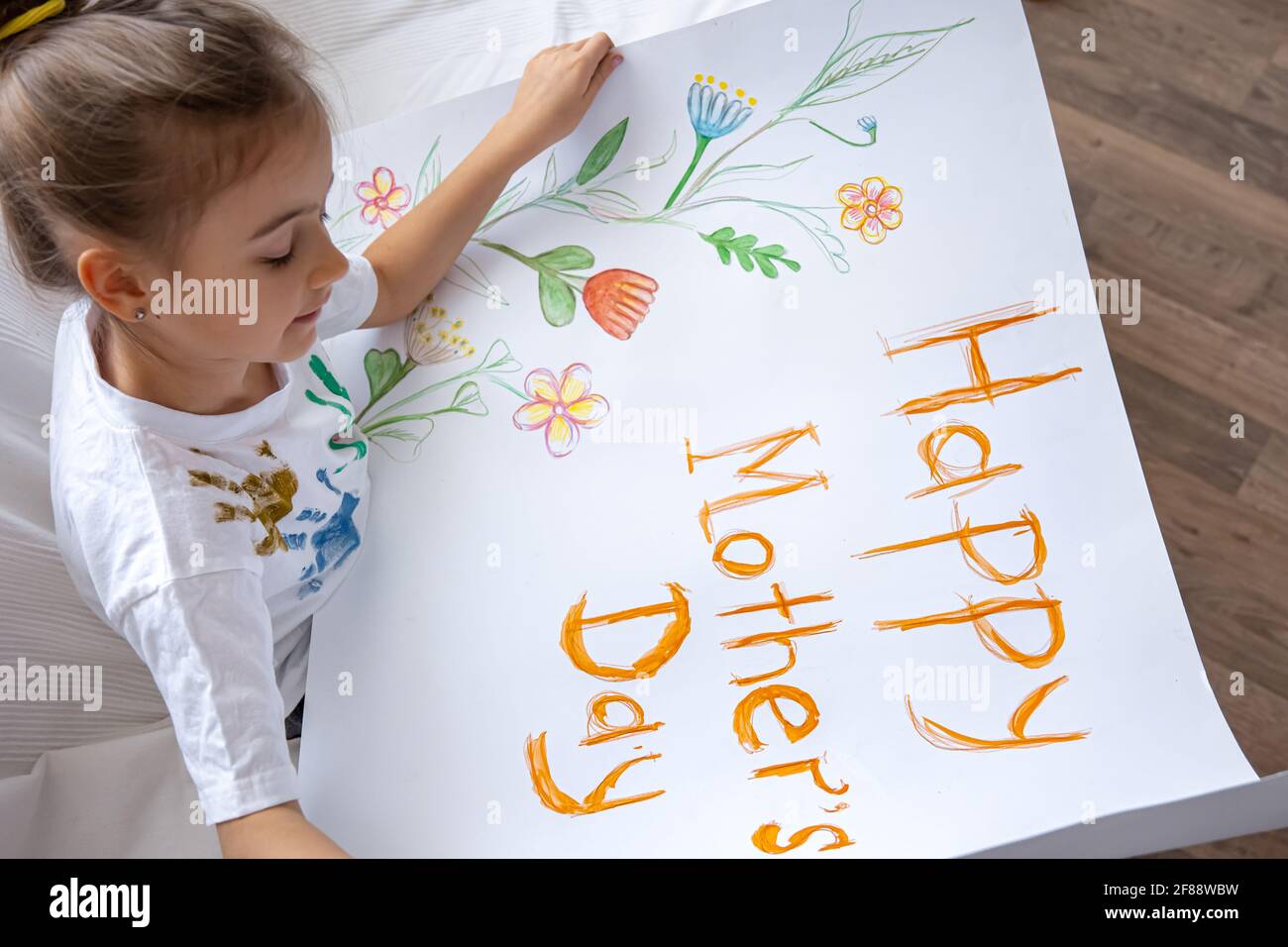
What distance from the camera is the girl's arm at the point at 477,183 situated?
0.78 metres

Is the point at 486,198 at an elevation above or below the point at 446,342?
above

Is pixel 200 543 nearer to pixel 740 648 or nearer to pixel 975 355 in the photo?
pixel 740 648

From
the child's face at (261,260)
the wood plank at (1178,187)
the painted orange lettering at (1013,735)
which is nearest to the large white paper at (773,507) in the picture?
the painted orange lettering at (1013,735)

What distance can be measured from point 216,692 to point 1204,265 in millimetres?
1041

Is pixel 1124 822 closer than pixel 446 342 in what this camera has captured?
Yes

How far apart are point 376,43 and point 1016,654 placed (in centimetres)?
74

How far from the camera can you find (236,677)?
61 cm

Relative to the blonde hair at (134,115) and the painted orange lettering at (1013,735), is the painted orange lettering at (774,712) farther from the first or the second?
the blonde hair at (134,115)

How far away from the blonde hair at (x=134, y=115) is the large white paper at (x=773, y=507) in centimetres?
24

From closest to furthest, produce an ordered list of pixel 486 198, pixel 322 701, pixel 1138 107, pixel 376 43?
pixel 322 701 → pixel 486 198 → pixel 376 43 → pixel 1138 107

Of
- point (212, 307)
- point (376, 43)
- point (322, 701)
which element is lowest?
point (322, 701)
